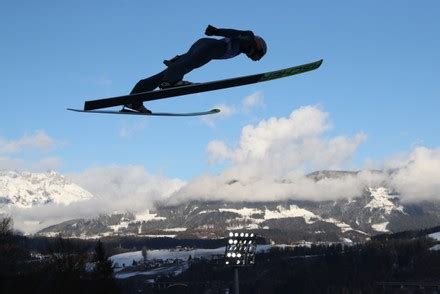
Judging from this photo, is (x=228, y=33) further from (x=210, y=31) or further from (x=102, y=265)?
(x=102, y=265)

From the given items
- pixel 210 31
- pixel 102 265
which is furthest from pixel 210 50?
pixel 102 265

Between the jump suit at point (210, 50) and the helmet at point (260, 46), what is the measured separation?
0.26 feet

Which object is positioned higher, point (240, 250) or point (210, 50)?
point (210, 50)

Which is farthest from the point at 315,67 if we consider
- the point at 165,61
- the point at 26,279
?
the point at 26,279

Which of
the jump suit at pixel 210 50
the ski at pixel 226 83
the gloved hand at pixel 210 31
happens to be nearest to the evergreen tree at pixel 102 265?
the ski at pixel 226 83

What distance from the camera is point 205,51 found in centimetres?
952

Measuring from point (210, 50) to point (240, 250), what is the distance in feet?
108

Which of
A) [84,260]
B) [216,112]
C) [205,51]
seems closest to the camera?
[205,51]

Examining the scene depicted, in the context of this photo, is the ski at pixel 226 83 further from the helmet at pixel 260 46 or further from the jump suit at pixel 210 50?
the helmet at pixel 260 46

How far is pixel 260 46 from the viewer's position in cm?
954

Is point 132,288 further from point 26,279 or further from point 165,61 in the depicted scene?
point 165,61

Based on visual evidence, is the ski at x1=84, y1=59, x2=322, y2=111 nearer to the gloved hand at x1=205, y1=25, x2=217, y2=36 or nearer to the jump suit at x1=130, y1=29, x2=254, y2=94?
the jump suit at x1=130, y1=29, x2=254, y2=94

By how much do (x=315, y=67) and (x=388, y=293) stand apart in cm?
18170

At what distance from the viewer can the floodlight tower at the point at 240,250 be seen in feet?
134
